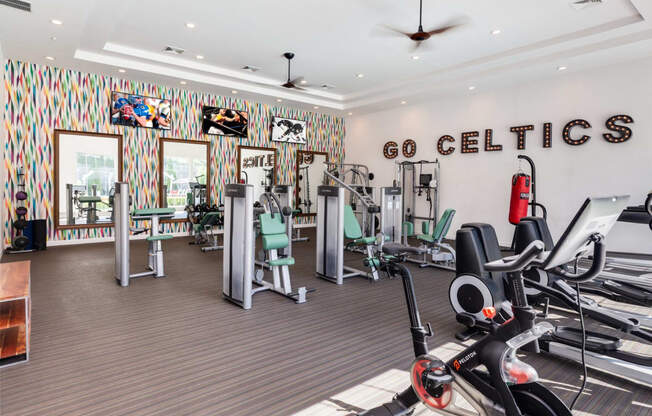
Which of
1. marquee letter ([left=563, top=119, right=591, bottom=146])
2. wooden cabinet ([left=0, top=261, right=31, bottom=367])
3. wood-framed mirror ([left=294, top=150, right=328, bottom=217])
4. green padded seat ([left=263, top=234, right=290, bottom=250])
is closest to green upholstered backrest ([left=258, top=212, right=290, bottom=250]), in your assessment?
green padded seat ([left=263, top=234, right=290, bottom=250])

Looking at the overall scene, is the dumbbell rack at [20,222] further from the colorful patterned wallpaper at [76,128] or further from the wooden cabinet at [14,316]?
the wooden cabinet at [14,316]

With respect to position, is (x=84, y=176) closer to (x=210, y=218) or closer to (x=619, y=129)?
(x=210, y=218)

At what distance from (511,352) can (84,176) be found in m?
8.50

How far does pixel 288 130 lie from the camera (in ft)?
34.9

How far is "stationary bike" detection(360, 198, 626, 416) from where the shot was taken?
1.60 m

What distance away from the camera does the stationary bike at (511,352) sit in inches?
62.9

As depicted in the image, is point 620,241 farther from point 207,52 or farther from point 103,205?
point 103,205

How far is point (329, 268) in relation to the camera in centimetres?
531

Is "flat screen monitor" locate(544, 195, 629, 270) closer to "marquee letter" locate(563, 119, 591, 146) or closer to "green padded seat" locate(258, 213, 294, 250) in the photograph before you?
"green padded seat" locate(258, 213, 294, 250)

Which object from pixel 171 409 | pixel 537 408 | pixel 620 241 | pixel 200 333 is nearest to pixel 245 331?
pixel 200 333

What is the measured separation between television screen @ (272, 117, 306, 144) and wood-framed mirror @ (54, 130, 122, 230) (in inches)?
152

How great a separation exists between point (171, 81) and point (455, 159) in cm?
661

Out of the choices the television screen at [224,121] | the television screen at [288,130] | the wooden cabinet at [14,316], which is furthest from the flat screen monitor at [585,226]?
the television screen at [288,130]

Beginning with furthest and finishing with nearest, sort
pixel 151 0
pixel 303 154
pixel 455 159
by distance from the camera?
pixel 303 154
pixel 455 159
pixel 151 0
